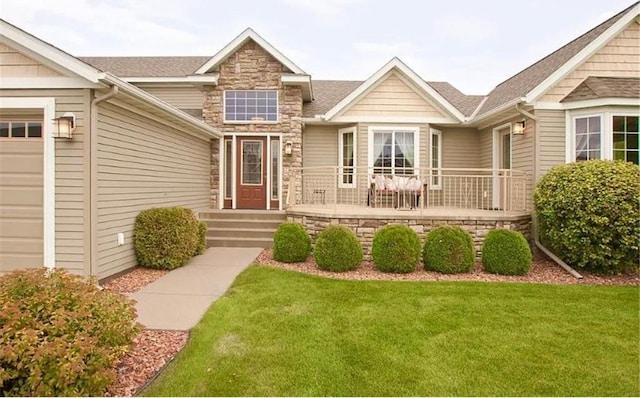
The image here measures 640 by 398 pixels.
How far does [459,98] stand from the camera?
13211 mm

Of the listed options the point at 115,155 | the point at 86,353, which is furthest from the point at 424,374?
the point at 115,155

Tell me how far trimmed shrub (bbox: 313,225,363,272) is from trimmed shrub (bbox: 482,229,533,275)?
2.36 metres

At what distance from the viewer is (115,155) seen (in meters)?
6.07

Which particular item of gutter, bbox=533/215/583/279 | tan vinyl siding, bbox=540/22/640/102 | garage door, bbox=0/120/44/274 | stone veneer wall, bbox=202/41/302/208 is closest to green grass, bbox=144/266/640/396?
gutter, bbox=533/215/583/279

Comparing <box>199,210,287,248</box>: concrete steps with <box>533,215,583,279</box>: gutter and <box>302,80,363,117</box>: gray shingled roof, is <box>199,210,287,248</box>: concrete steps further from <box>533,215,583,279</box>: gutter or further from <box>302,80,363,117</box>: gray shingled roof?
<box>533,215,583,279</box>: gutter

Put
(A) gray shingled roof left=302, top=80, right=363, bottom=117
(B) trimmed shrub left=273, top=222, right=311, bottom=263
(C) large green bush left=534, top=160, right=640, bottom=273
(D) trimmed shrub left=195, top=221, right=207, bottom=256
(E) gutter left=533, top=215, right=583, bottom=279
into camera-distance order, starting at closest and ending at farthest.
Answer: (C) large green bush left=534, top=160, right=640, bottom=273 → (E) gutter left=533, top=215, right=583, bottom=279 → (B) trimmed shrub left=273, top=222, right=311, bottom=263 → (D) trimmed shrub left=195, top=221, right=207, bottom=256 → (A) gray shingled roof left=302, top=80, right=363, bottom=117

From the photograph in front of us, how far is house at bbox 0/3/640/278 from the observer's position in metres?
5.50

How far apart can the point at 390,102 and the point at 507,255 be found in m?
5.83

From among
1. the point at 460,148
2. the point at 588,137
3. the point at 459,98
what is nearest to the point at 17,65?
the point at 588,137

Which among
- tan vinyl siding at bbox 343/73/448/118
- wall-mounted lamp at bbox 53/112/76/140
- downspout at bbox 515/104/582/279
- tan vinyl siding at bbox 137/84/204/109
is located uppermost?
tan vinyl siding at bbox 137/84/204/109

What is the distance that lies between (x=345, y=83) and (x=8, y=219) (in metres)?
11.4

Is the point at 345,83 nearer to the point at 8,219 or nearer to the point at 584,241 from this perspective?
the point at 584,241

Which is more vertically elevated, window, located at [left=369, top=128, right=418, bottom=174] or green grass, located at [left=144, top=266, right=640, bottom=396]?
window, located at [left=369, top=128, right=418, bottom=174]

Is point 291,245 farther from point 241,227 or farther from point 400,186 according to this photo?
point 400,186
